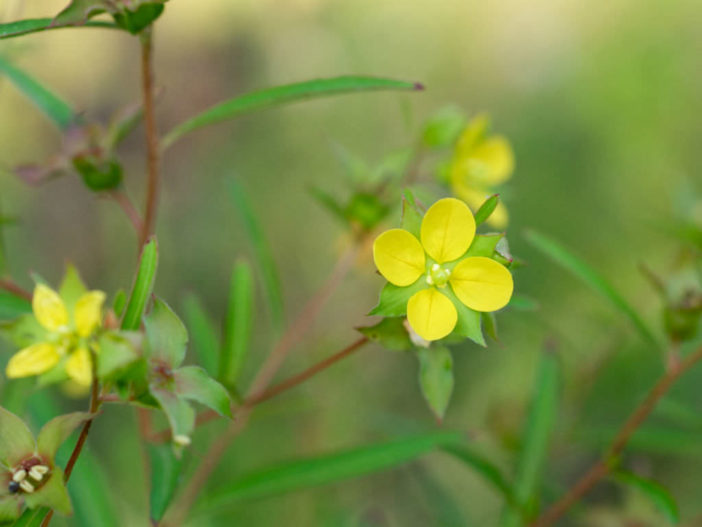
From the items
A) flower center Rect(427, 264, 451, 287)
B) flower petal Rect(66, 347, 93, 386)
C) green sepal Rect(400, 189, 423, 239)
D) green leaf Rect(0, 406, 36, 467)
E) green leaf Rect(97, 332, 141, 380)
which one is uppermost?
green sepal Rect(400, 189, 423, 239)

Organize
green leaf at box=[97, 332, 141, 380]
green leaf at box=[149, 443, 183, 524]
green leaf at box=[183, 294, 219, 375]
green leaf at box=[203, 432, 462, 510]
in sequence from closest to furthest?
green leaf at box=[97, 332, 141, 380], green leaf at box=[149, 443, 183, 524], green leaf at box=[203, 432, 462, 510], green leaf at box=[183, 294, 219, 375]

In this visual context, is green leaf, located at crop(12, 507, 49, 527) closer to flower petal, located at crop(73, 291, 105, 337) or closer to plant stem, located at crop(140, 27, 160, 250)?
flower petal, located at crop(73, 291, 105, 337)

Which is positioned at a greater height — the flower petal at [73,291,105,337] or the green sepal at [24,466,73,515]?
the flower petal at [73,291,105,337]

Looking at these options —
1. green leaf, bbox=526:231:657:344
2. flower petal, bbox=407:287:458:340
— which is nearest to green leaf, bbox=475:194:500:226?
flower petal, bbox=407:287:458:340

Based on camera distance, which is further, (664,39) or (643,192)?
(664,39)

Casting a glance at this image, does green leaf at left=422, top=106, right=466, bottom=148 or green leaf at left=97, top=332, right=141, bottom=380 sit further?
green leaf at left=422, top=106, right=466, bottom=148

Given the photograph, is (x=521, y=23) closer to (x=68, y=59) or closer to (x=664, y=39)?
(x=664, y=39)

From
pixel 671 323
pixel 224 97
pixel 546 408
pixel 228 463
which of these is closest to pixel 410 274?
pixel 671 323

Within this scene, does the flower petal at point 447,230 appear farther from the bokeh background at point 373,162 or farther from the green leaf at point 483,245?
the bokeh background at point 373,162
